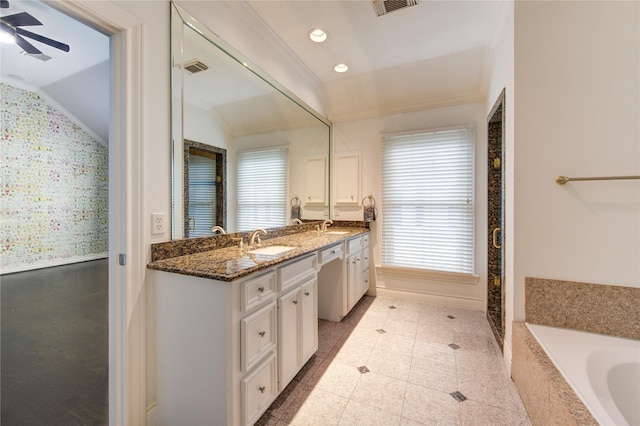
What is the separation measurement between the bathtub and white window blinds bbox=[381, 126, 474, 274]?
151 cm

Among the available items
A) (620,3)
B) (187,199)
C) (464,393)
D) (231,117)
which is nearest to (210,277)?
(187,199)

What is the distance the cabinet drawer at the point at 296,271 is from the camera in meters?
1.54

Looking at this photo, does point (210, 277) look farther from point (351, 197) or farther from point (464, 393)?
point (351, 197)

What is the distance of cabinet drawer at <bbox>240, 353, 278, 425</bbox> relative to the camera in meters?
1.21

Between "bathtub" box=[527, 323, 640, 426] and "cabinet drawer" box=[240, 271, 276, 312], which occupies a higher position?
"cabinet drawer" box=[240, 271, 276, 312]

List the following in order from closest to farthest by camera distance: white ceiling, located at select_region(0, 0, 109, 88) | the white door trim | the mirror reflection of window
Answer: the white door trim < the mirror reflection of window < white ceiling, located at select_region(0, 0, 109, 88)

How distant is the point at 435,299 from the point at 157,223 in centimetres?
308

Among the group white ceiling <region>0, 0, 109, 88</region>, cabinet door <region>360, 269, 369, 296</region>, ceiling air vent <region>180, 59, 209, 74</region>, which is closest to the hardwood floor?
ceiling air vent <region>180, 59, 209, 74</region>

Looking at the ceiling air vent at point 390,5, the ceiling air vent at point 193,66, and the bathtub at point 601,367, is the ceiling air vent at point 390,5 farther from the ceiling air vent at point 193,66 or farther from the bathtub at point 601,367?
the bathtub at point 601,367

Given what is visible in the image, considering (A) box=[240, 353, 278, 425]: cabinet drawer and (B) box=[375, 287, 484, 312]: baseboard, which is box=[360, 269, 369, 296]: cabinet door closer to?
(B) box=[375, 287, 484, 312]: baseboard

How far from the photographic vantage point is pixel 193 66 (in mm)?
1665

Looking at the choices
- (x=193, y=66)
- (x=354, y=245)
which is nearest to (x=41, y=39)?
(x=193, y=66)

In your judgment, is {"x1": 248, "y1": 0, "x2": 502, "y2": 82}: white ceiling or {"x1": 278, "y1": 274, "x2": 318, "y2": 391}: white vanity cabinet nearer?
{"x1": 278, "y1": 274, "x2": 318, "y2": 391}: white vanity cabinet

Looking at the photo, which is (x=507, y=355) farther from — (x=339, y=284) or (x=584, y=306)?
(x=339, y=284)
